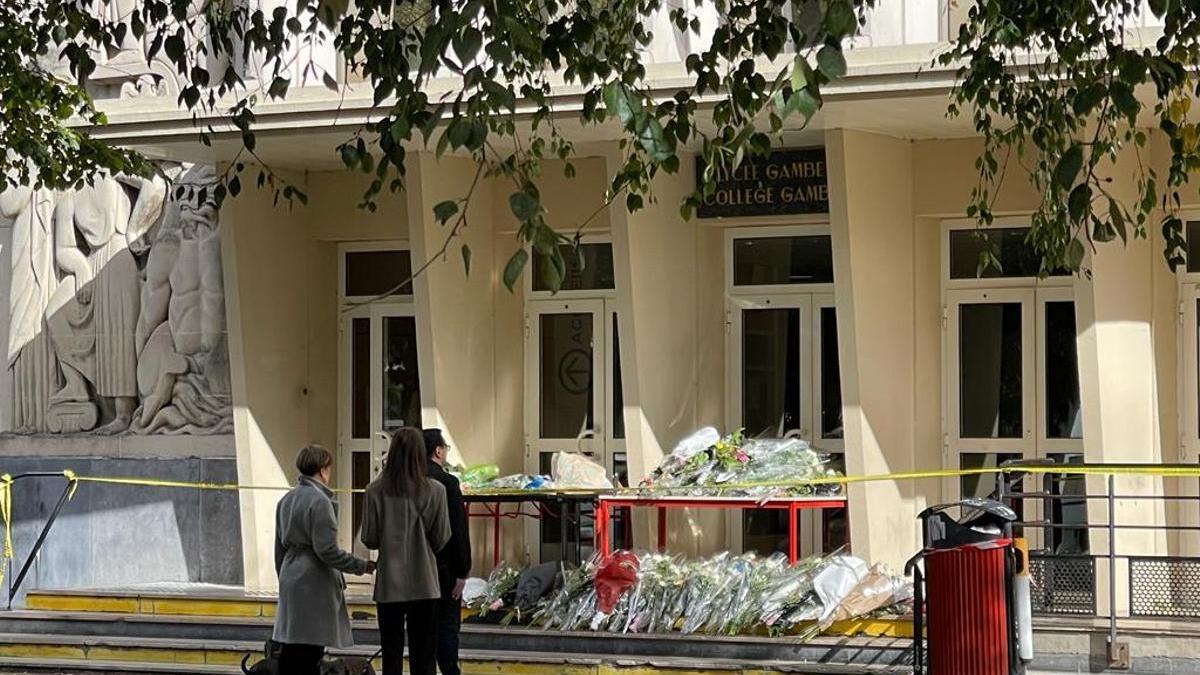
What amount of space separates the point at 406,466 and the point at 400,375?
7595mm

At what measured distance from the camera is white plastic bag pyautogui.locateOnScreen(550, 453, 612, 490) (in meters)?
17.3

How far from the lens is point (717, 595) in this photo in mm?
15164

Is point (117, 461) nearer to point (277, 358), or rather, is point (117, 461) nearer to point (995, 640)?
point (277, 358)

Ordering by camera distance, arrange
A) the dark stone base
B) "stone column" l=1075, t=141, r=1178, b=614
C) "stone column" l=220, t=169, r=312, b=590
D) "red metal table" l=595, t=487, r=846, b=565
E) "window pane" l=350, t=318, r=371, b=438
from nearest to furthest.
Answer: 1. "stone column" l=1075, t=141, r=1178, b=614
2. "red metal table" l=595, t=487, r=846, b=565
3. "stone column" l=220, t=169, r=312, b=590
4. the dark stone base
5. "window pane" l=350, t=318, r=371, b=438

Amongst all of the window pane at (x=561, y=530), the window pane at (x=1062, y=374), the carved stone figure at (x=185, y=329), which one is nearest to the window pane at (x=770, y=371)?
the window pane at (x=561, y=530)

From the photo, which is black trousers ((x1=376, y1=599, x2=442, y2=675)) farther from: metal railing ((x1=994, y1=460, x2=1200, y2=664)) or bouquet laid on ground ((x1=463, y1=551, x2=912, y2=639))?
metal railing ((x1=994, y1=460, x2=1200, y2=664))

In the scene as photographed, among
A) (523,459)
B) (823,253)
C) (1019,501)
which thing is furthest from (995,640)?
(523,459)

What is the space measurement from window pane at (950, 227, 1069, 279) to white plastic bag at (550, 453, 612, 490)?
3094mm

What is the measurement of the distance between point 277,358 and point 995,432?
6.01 metres

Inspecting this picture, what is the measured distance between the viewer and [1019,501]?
16312 mm

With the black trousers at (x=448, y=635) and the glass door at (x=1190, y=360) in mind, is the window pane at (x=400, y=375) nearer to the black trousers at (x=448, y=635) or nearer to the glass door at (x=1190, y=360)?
the glass door at (x=1190, y=360)

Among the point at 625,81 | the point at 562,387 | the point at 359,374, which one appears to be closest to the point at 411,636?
the point at 625,81

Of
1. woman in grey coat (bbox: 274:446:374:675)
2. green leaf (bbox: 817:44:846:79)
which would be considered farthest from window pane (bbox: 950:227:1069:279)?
green leaf (bbox: 817:44:846:79)

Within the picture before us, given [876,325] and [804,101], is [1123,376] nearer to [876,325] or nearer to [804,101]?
[876,325]
